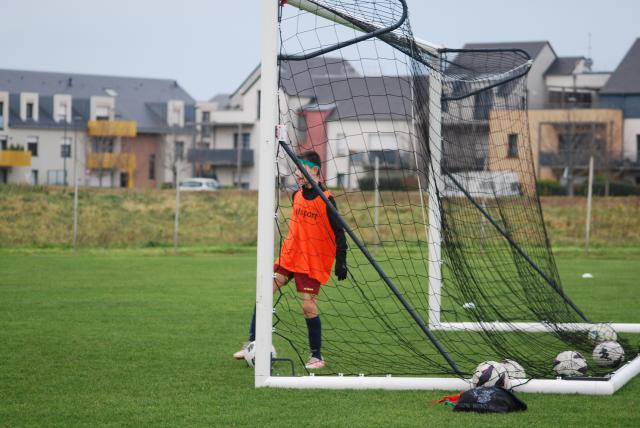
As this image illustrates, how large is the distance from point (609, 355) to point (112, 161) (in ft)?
193

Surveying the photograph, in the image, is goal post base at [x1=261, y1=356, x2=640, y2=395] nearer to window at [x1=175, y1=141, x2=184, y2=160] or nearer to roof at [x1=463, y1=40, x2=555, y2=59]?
roof at [x1=463, y1=40, x2=555, y2=59]

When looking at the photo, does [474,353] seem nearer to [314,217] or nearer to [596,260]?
[314,217]

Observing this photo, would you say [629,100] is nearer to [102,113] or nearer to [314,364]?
[102,113]

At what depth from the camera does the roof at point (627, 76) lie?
5891 cm

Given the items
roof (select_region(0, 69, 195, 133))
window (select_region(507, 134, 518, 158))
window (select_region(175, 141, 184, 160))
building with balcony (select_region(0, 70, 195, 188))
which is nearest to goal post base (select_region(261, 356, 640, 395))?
window (select_region(507, 134, 518, 158))

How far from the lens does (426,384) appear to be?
7324mm

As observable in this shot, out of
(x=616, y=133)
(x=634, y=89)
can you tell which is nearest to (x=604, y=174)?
(x=616, y=133)

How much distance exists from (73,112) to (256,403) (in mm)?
62771

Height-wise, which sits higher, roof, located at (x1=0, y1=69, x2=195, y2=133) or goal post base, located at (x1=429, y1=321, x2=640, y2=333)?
roof, located at (x1=0, y1=69, x2=195, y2=133)

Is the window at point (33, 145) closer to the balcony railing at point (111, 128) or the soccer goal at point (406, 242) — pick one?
the balcony railing at point (111, 128)

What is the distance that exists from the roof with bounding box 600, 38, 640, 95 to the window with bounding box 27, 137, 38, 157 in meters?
37.8

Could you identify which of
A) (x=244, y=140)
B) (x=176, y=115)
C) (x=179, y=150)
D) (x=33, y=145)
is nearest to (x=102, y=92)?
(x=176, y=115)

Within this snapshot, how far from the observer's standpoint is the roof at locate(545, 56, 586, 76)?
64.4m

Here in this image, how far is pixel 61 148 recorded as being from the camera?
217 feet
